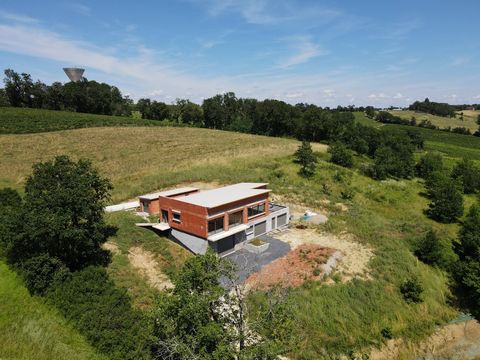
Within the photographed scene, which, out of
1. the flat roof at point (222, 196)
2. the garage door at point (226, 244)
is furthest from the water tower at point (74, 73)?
the garage door at point (226, 244)

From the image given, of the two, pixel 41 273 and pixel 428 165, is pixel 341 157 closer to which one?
pixel 428 165

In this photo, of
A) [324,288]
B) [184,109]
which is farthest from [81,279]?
[184,109]

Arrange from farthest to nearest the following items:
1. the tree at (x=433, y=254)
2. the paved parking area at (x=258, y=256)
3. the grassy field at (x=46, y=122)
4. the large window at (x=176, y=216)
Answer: the grassy field at (x=46, y=122) → the tree at (x=433, y=254) → the large window at (x=176, y=216) → the paved parking area at (x=258, y=256)

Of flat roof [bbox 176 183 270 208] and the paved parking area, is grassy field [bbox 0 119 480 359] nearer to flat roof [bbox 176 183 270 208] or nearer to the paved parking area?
the paved parking area

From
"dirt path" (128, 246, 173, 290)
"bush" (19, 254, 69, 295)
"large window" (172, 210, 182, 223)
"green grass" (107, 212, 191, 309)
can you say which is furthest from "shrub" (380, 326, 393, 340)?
"bush" (19, 254, 69, 295)

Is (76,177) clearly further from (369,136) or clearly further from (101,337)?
(369,136)

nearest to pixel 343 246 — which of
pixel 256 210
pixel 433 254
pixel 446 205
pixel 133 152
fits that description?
pixel 433 254

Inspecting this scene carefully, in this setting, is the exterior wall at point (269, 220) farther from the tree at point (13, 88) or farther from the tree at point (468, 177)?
the tree at point (13, 88)
